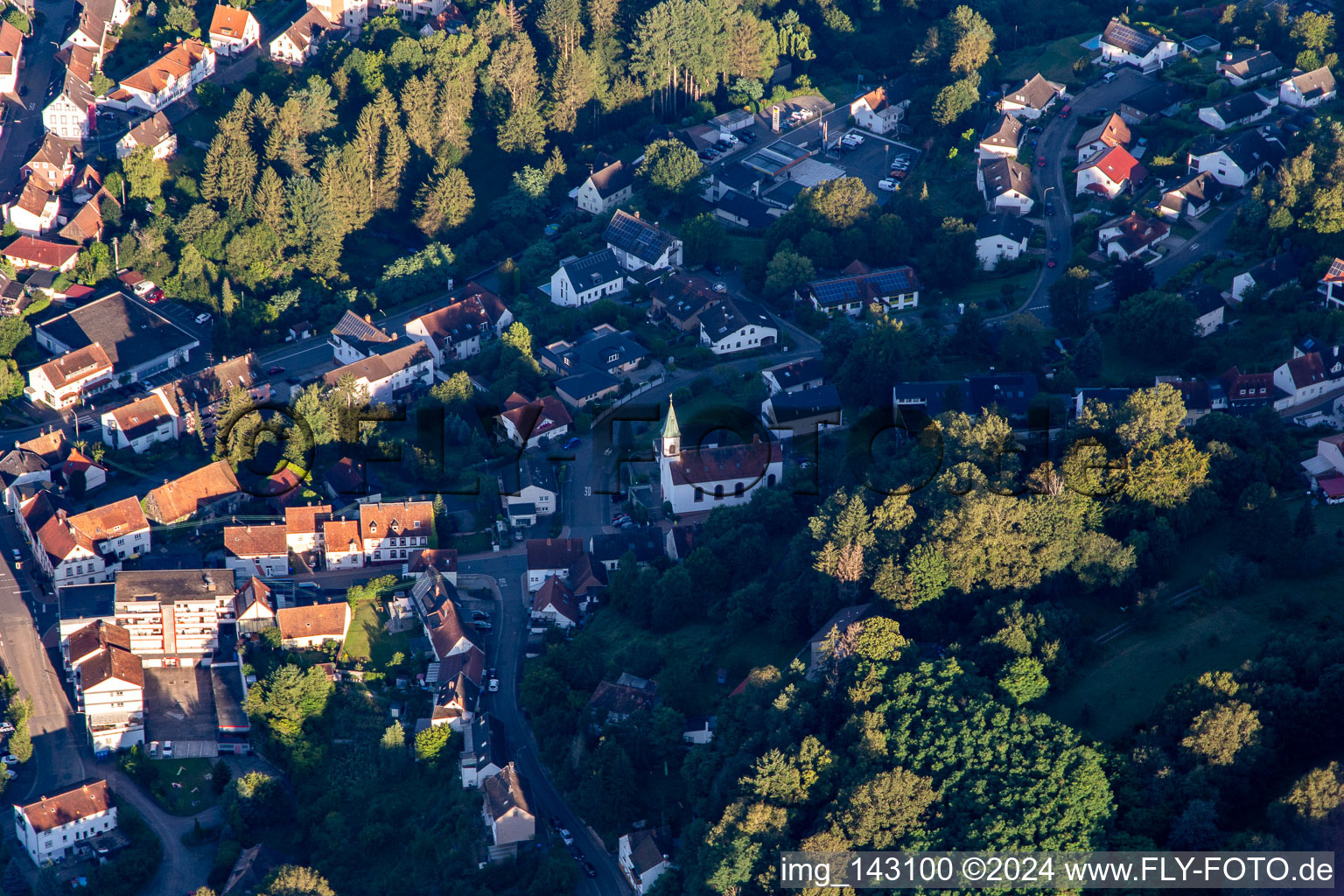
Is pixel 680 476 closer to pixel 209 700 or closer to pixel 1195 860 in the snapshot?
pixel 209 700

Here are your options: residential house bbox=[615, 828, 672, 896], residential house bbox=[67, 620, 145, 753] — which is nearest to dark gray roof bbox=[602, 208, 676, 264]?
residential house bbox=[67, 620, 145, 753]

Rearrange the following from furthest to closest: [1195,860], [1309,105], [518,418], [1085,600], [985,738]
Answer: [1309,105]
[518,418]
[1085,600]
[985,738]
[1195,860]

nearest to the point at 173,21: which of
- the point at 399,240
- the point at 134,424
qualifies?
the point at 399,240

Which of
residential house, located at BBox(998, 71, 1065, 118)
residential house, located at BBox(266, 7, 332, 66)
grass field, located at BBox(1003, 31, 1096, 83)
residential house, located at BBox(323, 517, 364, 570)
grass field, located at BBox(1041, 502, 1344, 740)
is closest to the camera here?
grass field, located at BBox(1041, 502, 1344, 740)

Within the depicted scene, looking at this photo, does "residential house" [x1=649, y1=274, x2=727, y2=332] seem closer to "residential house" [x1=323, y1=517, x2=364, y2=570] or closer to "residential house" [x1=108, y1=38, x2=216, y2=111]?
"residential house" [x1=323, y1=517, x2=364, y2=570]

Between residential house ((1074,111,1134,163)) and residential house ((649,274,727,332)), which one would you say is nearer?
residential house ((649,274,727,332))
